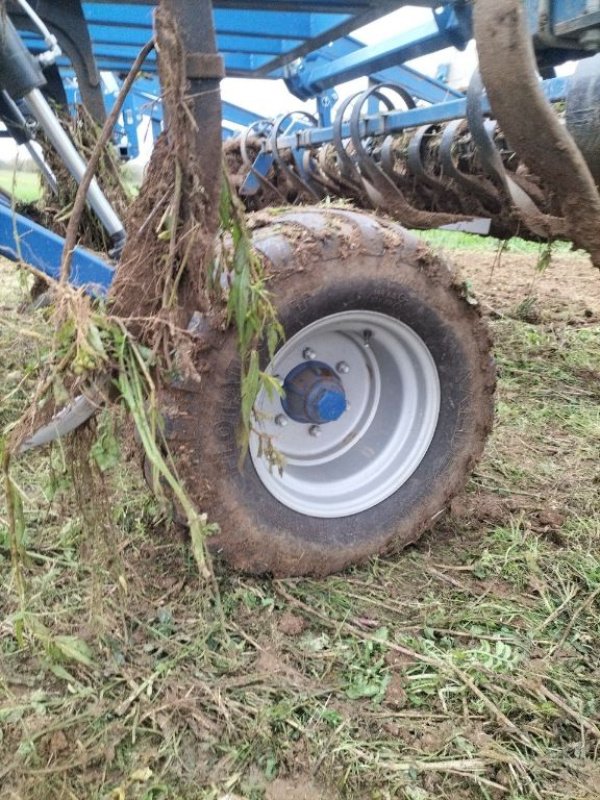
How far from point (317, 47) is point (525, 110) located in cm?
321

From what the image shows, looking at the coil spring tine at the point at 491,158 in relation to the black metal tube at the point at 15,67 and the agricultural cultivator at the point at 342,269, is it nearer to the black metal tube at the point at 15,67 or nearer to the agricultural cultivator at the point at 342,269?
the agricultural cultivator at the point at 342,269

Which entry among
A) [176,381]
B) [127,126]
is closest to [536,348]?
[176,381]

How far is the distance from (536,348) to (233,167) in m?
2.34

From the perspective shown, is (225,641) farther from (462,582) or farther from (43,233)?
(43,233)

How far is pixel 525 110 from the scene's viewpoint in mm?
1518

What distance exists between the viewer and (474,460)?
7.63ft

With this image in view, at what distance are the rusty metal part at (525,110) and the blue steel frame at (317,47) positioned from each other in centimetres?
50

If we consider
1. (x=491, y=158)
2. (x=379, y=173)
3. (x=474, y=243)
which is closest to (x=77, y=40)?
(x=379, y=173)

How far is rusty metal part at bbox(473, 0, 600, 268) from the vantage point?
144 centimetres

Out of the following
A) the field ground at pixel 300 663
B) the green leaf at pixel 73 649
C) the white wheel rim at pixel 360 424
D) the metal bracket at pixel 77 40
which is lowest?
the field ground at pixel 300 663

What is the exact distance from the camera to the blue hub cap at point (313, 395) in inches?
86.7

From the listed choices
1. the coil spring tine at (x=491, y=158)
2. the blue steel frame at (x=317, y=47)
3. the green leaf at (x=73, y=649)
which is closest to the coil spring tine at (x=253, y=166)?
the blue steel frame at (x=317, y=47)

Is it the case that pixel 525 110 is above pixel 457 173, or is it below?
above

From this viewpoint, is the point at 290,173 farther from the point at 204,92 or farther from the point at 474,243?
the point at 474,243
